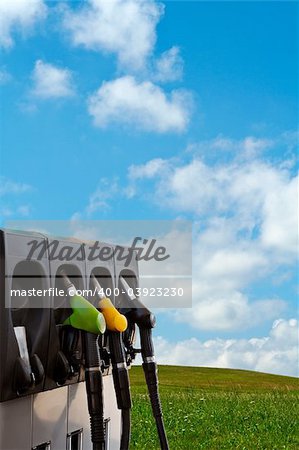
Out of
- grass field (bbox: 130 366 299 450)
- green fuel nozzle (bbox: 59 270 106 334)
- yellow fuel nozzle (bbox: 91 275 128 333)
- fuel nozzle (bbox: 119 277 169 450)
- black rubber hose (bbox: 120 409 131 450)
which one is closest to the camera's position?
green fuel nozzle (bbox: 59 270 106 334)

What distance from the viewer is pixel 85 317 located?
4.58m

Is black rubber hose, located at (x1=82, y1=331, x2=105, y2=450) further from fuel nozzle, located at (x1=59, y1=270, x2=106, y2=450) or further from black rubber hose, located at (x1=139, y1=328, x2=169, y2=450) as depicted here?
black rubber hose, located at (x1=139, y1=328, x2=169, y2=450)

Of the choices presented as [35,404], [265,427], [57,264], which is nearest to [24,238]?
[57,264]

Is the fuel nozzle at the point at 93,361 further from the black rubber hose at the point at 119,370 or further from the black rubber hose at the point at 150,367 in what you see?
the black rubber hose at the point at 150,367

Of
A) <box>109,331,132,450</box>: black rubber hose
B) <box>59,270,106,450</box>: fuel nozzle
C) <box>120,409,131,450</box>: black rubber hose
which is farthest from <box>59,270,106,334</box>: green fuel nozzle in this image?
<box>120,409,131,450</box>: black rubber hose

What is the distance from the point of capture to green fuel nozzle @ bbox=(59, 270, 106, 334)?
15.0 feet

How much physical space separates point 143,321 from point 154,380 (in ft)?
1.32

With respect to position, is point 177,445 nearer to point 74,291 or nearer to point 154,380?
point 154,380

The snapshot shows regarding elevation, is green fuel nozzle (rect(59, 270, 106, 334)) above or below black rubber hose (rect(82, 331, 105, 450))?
above

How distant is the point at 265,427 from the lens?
9688 millimetres

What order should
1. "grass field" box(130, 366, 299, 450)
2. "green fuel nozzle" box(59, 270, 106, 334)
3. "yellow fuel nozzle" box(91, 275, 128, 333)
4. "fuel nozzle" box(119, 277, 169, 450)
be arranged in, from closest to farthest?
"green fuel nozzle" box(59, 270, 106, 334)
"yellow fuel nozzle" box(91, 275, 128, 333)
"fuel nozzle" box(119, 277, 169, 450)
"grass field" box(130, 366, 299, 450)

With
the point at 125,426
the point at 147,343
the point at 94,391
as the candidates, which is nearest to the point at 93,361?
the point at 94,391

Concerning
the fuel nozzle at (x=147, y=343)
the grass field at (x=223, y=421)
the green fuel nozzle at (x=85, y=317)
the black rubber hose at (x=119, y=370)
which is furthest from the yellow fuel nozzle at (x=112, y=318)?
the grass field at (x=223, y=421)

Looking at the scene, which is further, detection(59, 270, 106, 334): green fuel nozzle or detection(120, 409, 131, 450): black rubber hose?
detection(120, 409, 131, 450): black rubber hose
